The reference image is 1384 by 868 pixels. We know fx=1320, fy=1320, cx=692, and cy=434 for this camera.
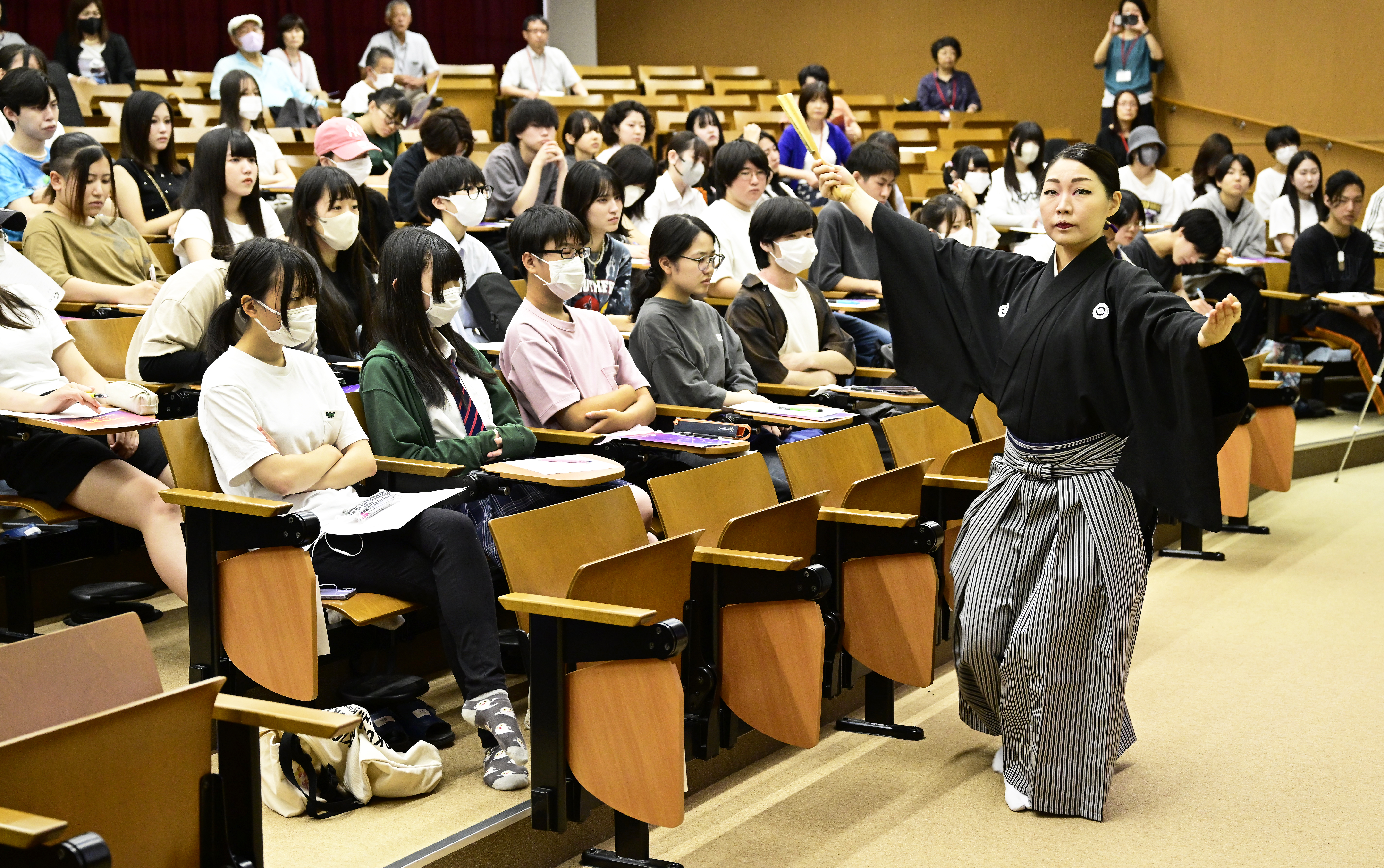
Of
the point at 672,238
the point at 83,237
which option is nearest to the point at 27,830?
the point at 672,238

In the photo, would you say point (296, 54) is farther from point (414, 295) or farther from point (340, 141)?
point (414, 295)

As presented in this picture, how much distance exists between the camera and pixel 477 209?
4254mm

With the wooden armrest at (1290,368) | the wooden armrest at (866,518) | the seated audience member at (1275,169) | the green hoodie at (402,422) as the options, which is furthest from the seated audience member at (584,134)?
the seated audience member at (1275,169)

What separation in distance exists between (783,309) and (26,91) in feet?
8.42

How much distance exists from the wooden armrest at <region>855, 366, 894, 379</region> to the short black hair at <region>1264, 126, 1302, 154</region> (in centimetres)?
458

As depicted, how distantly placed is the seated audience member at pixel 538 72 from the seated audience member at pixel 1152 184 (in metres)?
3.66

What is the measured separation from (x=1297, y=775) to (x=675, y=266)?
2.04m

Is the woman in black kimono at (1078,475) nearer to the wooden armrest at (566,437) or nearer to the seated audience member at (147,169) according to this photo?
the wooden armrest at (566,437)

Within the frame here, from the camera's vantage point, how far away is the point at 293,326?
2.77m

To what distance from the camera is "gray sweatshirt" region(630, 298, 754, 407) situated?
3.76 meters

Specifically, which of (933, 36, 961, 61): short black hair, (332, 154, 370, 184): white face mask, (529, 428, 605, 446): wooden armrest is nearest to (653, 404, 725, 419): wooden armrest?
(529, 428, 605, 446): wooden armrest

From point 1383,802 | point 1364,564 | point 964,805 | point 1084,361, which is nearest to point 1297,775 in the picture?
point 1383,802

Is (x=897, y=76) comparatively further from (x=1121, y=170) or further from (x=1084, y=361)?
(x=1084, y=361)

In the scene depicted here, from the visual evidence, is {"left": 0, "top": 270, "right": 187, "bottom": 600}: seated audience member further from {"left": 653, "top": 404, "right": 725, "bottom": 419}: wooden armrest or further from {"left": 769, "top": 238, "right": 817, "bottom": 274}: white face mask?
{"left": 769, "top": 238, "right": 817, "bottom": 274}: white face mask
